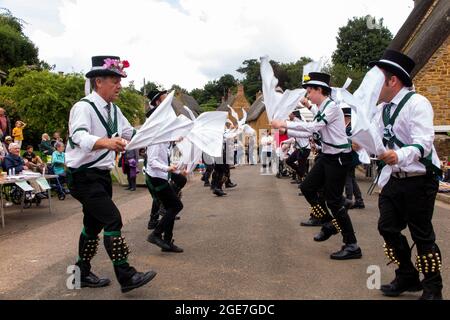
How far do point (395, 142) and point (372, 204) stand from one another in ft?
25.0

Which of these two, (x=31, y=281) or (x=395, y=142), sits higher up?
(x=395, y=142)

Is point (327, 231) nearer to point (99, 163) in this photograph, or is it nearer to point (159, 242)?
point (159, 242)

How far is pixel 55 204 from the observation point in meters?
12.9

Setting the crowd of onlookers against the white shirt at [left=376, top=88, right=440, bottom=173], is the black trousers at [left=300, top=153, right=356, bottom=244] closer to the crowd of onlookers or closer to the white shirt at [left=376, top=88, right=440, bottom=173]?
the white shirt at [left=376, top=88, right=440, bottom=173]

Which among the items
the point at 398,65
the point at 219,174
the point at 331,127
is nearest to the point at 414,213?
the point at 398,65

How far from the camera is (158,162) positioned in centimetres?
705

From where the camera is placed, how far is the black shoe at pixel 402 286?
4.86m

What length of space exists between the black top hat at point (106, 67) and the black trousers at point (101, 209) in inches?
38.8

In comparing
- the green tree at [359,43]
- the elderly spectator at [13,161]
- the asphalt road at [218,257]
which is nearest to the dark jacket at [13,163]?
the elderly spectator at [13,161]

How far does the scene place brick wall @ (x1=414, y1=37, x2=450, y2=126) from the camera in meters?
18.0

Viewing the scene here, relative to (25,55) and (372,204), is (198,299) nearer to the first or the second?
(372,204)

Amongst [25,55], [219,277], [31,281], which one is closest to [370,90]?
[219,277]

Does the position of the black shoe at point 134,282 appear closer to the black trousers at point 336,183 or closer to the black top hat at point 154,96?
the black trousers at point 336,183
